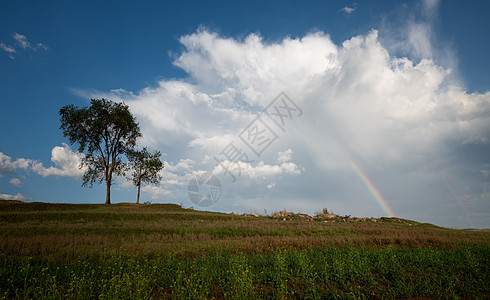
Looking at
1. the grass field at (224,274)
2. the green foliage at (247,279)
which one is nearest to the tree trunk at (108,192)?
the grass field at (224,274)

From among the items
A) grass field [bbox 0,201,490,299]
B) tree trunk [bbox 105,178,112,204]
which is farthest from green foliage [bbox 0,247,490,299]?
tree trunk [bbox 105,178,112,204]

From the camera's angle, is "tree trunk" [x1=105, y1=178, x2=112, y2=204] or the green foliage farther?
"tree trunk" [x1=105, y1=178, x2=112, y2=204]

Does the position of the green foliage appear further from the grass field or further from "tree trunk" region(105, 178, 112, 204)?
"tree trunk" region(105, 178, 112, 204)

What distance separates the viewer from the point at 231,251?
37.2 ft

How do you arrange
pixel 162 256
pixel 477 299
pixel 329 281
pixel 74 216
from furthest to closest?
pixel 74 216, pixel 162 256, pixel 329 281, pixel 477 299

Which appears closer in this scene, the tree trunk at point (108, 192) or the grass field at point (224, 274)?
the grass field at point (224, 274)

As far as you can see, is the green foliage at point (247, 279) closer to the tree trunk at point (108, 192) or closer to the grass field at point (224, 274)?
the grass field at point (224, 274)

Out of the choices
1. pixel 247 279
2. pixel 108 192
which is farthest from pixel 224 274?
pixel 108 192

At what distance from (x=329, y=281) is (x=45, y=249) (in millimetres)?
11050

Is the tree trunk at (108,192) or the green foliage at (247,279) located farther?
the tree trunk at (108,192)

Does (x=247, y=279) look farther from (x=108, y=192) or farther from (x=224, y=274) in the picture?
(x=108, y=192)

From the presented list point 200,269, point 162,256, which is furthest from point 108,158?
point 200,269

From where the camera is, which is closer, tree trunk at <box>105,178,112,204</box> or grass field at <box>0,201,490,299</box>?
grass field at <box>0,201,490,299</box>

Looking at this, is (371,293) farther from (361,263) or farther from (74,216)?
(74,216)
